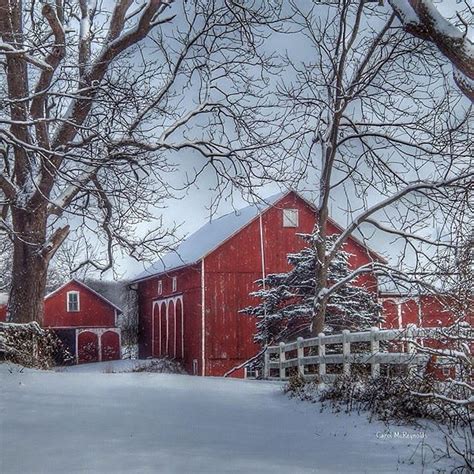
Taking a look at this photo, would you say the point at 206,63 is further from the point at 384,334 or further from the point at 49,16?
the point at 384,334

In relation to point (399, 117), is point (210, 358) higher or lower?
Result: lower

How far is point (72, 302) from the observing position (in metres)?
42.0

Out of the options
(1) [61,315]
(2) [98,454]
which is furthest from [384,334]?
(1) [61,315]

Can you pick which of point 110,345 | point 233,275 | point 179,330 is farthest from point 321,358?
point 110,345

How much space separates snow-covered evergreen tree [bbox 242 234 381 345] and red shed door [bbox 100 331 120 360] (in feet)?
63.1

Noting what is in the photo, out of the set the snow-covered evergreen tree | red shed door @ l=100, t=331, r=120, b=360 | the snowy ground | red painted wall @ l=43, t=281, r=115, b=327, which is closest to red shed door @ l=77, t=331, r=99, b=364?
red shed door @ l=100, t=331, r=120, b=360

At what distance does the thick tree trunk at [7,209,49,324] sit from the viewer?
14.7 metres

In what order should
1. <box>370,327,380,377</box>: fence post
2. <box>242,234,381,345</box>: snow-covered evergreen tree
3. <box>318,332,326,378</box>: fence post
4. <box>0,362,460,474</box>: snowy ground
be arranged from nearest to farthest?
<box>0,362,460,474</box>: snowy ground → <box>370,327,380,377</box>: fence post → <box>318,332,326,378</box>: fence post → <box>242,234,381,345</box>: snow-covered evergreen tree

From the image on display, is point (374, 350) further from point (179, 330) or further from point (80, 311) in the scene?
point (80, 311)

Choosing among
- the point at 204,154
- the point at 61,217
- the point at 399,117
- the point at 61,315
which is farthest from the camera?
the point at 61,315

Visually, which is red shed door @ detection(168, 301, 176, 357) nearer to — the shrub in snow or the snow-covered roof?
the snow-covered roof

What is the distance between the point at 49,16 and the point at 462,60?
8717 mm

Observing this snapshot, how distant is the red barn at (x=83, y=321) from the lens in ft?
133

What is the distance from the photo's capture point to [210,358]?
28.8 meters
